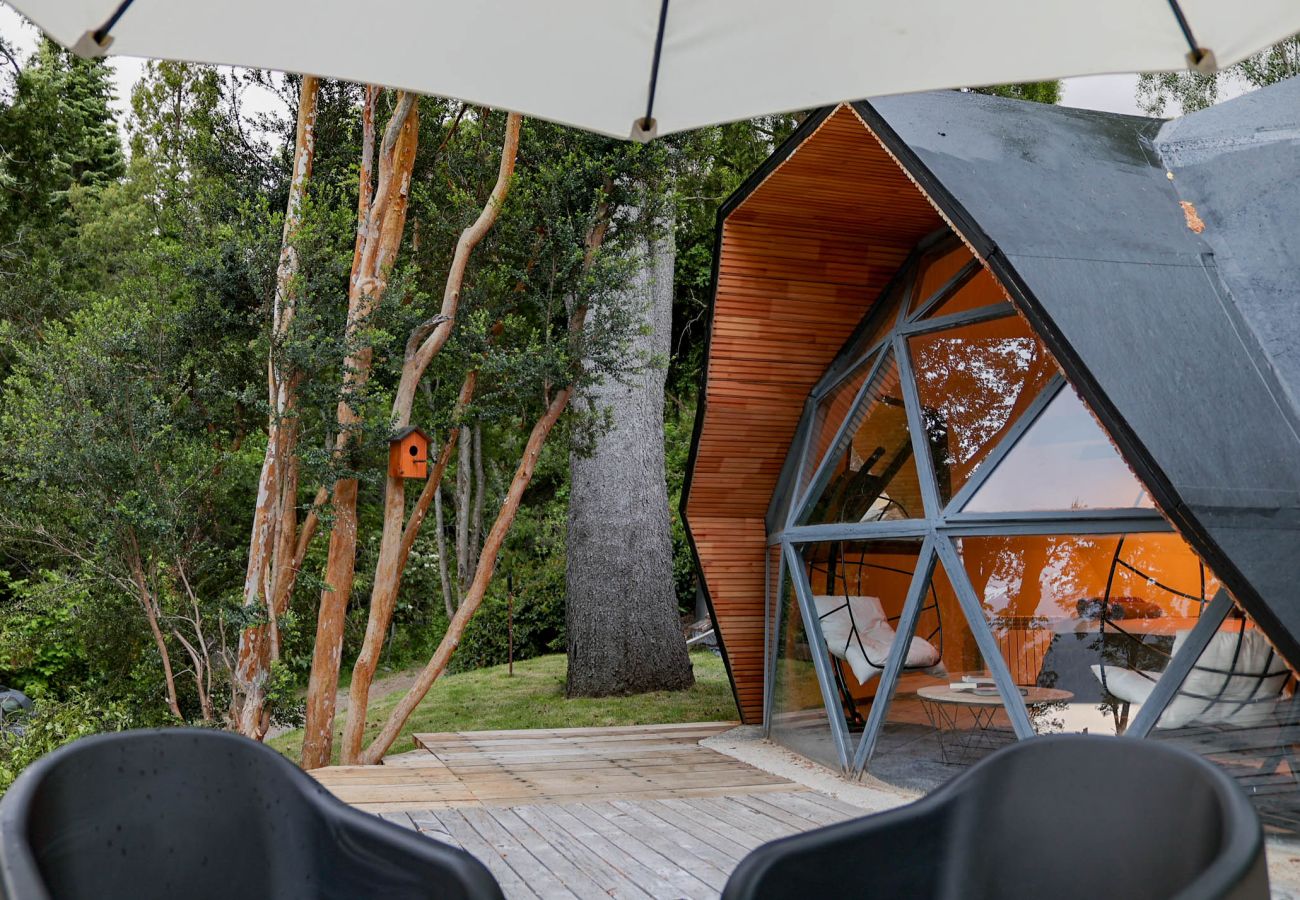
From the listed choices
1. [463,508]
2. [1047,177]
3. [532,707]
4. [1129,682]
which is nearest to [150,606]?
[532,707]

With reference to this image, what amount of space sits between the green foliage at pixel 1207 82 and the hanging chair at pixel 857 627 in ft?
56.0

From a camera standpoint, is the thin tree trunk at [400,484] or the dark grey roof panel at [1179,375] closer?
the dark grey roof panel at [1179,375]

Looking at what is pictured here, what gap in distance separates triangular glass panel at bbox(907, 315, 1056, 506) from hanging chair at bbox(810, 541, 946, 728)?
70 cm

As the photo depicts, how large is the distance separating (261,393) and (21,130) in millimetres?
8987

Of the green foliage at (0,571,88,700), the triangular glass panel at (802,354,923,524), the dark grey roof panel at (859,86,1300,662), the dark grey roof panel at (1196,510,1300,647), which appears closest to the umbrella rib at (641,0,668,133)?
the dark grey roof panel at (859,86,1300,662)

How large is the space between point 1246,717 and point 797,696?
10.4 ft

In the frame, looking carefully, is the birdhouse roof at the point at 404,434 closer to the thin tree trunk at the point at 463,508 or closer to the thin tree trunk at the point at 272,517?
the thin tree trunk at the point at 272,517

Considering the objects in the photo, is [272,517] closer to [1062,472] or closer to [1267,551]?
[1062,472]

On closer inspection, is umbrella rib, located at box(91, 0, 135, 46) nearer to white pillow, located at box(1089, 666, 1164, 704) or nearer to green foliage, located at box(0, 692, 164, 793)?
white pillow, located at box(1089, 666, 1164, 704)

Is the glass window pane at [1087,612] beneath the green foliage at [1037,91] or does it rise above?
beneath

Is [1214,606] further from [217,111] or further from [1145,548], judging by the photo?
[217,111]

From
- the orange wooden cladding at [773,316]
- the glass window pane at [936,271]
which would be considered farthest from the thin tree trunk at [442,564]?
the glass window pane at [936,271]

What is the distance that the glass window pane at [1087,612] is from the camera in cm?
468

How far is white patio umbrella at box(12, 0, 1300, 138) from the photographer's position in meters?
2.42
